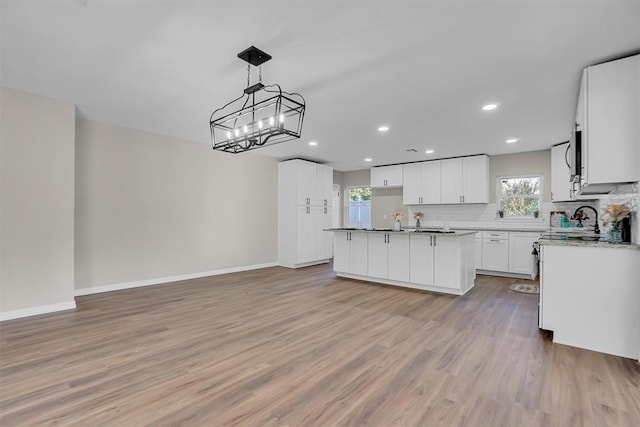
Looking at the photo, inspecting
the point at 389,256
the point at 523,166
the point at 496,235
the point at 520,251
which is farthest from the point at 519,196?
the point at 389,256

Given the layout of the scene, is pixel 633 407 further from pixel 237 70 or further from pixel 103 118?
pixel 103 118

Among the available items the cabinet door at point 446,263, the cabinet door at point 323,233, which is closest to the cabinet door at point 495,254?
the cabinet door at point 446,263

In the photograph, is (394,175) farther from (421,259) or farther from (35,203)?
(35,203)

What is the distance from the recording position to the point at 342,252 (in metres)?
5.90

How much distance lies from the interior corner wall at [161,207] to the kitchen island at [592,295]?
5363mm

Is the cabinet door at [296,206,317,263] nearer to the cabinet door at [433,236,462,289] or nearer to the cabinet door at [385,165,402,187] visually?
the cabinet door at [385,165,402,187]

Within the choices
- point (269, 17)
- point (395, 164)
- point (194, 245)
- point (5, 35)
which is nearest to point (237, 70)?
point (269, 17)

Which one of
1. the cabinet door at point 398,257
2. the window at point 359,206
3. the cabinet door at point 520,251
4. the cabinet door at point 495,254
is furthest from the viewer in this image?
the window at point 359,206

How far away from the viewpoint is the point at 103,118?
14.8ft

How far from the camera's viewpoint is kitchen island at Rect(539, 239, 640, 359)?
99.7 inches

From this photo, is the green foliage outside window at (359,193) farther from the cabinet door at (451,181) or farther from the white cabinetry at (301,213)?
the cabinet door at (451,181)

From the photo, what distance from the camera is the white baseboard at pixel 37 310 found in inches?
137

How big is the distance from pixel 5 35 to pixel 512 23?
3.86m

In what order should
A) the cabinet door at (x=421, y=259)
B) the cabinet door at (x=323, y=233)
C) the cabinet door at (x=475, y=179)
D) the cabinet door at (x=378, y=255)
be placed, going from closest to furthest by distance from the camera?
the cabinet door at (x=421, y=259) → the cabinet door at (x=378, y=255) → the cabinet door at (x=475, y=179) → the cabinet door at (x=323, y=233)
